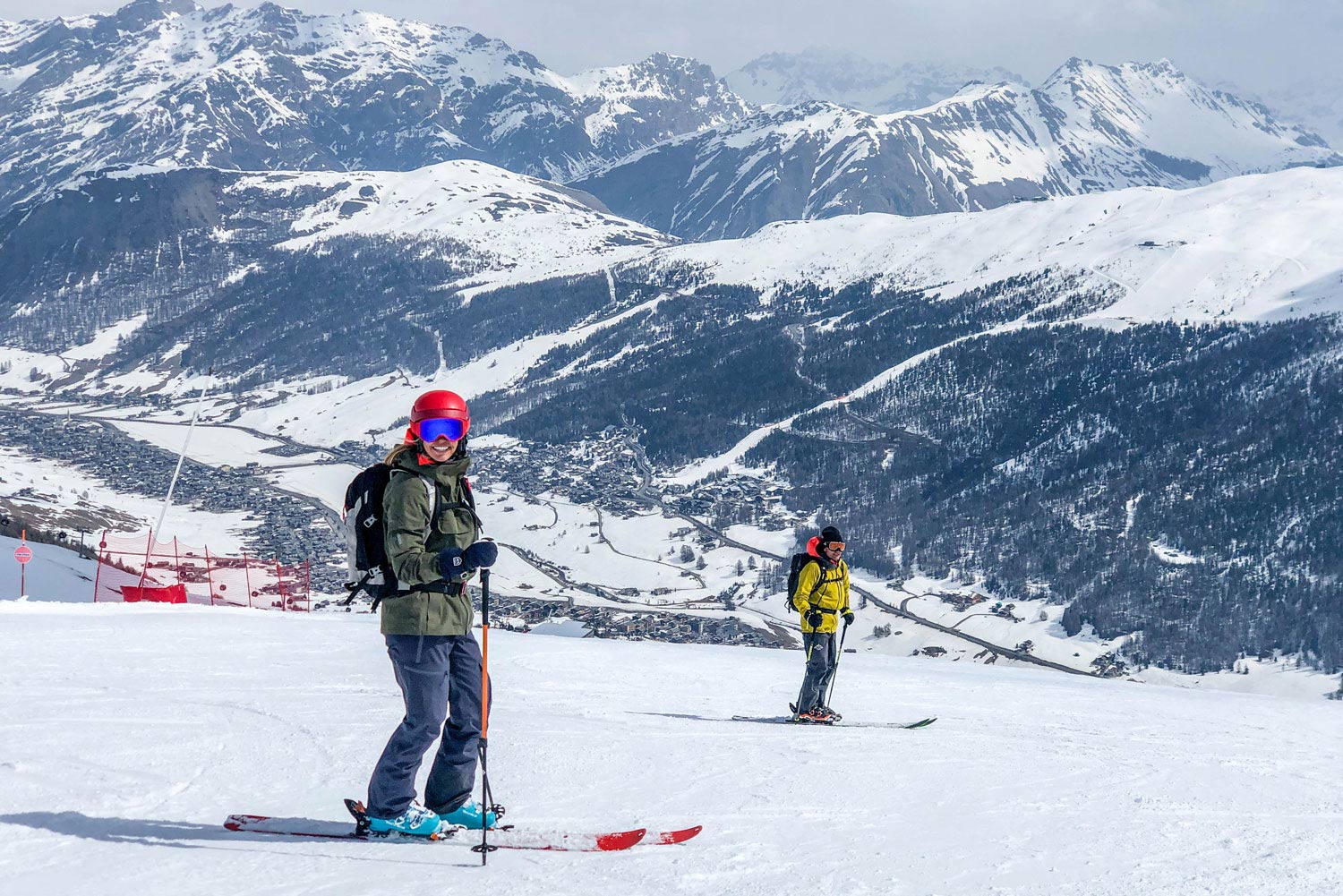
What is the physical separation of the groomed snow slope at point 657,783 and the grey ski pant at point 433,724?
0.39 metres

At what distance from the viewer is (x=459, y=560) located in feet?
24.9

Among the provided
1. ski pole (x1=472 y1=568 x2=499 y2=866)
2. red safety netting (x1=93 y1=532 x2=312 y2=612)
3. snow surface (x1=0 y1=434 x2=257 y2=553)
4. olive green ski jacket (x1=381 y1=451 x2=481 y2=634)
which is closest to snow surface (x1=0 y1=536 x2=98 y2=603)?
red safety netting (x1=93 y1=532 x2=312 y2=612)

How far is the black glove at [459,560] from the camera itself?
754cm

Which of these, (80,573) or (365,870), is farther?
(80,573)

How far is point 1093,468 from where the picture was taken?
15325 cm

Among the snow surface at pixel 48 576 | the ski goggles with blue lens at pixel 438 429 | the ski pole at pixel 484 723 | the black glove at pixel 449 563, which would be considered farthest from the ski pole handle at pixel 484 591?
the snow surface at pixel 48 576

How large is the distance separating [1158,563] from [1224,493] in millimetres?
25707

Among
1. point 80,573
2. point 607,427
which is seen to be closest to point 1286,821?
point 80,573

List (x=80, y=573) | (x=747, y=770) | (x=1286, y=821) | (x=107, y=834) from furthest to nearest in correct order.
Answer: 1. (x=80, y=573)
2. (x=747, y=770)
3. (x=1286, y=821)
4. (x=107, y=834)

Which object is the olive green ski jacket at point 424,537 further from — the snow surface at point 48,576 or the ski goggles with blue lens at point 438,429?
the snow surface at point 48,576

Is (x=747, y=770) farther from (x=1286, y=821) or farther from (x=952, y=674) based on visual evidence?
(x=952, y=674)

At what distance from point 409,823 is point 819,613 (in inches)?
311

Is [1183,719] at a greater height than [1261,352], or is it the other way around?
[1261,352]

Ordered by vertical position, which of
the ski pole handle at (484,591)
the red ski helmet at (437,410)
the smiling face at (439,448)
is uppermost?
the red ski helmet at (437,410)
